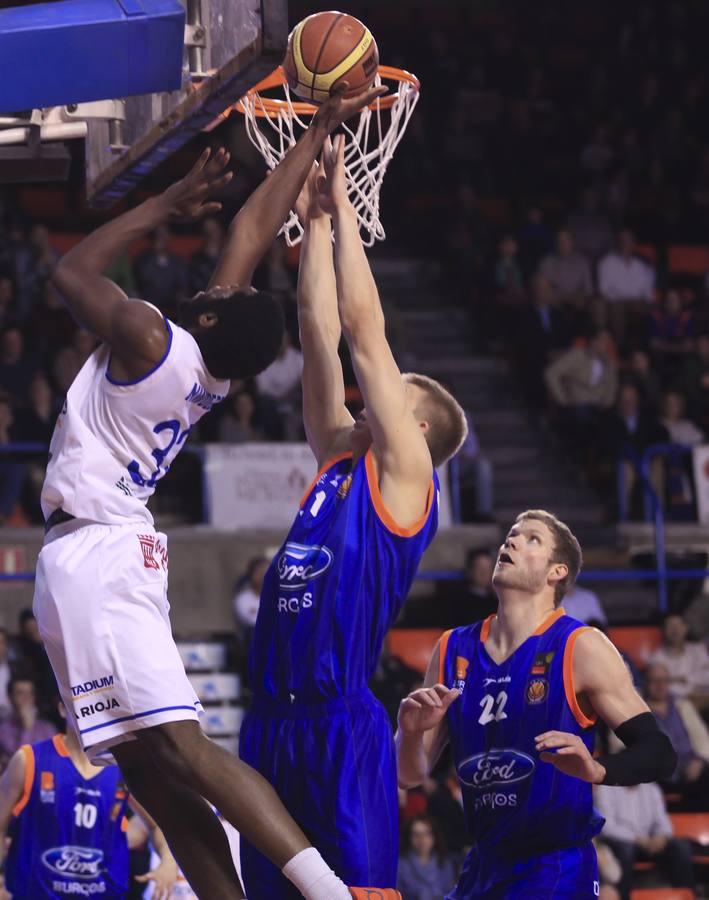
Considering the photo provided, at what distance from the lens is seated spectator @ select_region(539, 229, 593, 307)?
579 inches

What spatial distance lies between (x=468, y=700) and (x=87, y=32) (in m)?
2.33

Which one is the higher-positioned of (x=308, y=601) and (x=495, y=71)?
(x=495, y=71)

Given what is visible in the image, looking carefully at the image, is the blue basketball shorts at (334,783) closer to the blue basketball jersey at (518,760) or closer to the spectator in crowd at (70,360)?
the blue basketball jersey at (518,760)

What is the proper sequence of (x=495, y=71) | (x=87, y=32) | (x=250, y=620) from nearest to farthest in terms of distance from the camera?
(x=87, y=32) → (x=250, y=620) → (x=495, y=71)

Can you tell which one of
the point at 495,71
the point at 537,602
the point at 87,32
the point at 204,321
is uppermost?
the point at 495,71

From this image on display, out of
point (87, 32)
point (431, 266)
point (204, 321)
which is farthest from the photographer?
point (431, 266)

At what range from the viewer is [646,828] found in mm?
9875

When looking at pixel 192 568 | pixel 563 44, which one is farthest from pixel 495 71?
pixel 192 568

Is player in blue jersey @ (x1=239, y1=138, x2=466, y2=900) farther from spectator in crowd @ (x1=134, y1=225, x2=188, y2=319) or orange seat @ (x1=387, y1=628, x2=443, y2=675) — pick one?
spectator in crowd @ (x1=134, y1=225, x2=188, y2=319)

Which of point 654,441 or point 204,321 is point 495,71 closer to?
point 654,441

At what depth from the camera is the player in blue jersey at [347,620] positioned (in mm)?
4363

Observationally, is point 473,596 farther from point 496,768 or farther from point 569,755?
point 569,755

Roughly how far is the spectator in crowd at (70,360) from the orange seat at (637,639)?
437 cm

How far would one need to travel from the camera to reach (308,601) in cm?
448
